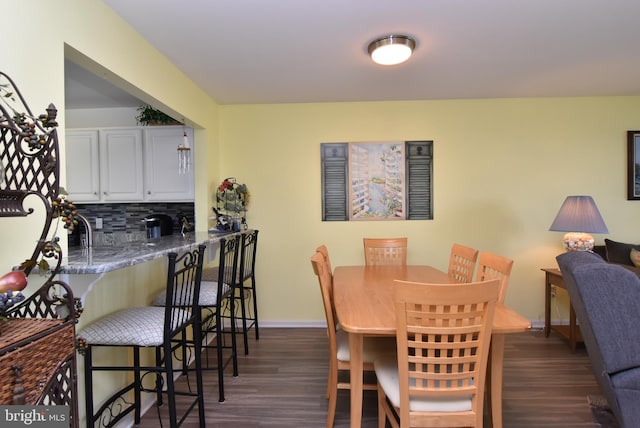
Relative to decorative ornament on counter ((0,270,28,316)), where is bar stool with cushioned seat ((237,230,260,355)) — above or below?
below

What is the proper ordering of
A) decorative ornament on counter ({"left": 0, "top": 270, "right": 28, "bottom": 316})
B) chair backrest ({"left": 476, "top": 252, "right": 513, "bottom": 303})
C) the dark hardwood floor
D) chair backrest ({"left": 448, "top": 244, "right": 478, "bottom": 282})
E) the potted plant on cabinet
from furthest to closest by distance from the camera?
1. the potted plant on cabinet
2. chair backrest ({"left": 448, "top": 244, "right": 478, "bottom": 282})
3. the dark hardwood floor
4. chair backrest ({"left": 476, "top": 252, "right": 513, "bottom": 303})
5. decorative ornament on counter ({"left": 0, "top": 270, "right": 28, "bottom": 316})

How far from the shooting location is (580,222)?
279 cm

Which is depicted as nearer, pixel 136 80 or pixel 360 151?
pixel 136 80

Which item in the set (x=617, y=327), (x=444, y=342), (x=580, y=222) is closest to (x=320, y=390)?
(x=444, y=342)

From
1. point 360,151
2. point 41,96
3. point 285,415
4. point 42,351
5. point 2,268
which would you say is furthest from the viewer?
→ point 360,151

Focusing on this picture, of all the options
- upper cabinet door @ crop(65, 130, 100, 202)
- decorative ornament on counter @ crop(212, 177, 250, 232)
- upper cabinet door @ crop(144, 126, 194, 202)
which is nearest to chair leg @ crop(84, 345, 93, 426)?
decorative ornament on counter @ crop(212, 177, 250, 232)

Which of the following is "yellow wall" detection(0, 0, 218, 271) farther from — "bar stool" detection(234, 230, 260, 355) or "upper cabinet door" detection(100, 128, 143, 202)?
"bar stool" detection(234, 230, 260, 355)

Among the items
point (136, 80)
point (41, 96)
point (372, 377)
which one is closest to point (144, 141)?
point (136, 80)

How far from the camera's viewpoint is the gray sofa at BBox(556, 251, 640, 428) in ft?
4.48

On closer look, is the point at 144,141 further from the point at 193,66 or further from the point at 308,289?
the point at 308,289

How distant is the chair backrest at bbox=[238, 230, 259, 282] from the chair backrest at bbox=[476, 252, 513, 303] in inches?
69.1

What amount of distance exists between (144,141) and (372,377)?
9.56 ft

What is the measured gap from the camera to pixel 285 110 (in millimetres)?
3457

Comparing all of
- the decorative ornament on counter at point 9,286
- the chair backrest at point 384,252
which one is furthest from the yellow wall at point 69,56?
the chair backrest at point 384,252
